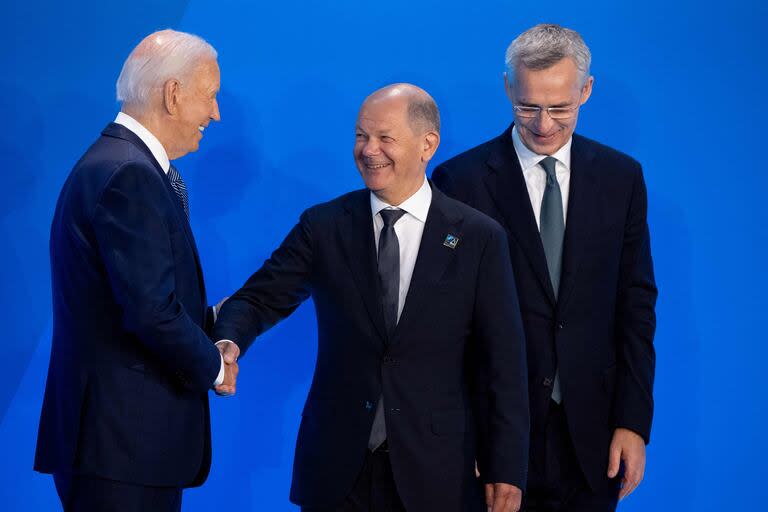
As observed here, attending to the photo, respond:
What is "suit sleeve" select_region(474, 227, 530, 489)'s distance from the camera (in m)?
2.66

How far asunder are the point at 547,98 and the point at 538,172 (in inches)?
8.4

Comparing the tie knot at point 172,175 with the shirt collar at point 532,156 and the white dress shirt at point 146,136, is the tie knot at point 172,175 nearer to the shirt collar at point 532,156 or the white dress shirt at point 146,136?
the white dress shirt at point 146,136

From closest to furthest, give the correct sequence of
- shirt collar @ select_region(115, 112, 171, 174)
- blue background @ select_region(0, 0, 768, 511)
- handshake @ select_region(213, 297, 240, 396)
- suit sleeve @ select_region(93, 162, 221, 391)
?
suit sleeve @ select_region(93, 162, 221, 391) < shirt collar @ select_region(115, 112, 171, 174) < handshake @ select_region(213, 297, 240, 396) < blue background @ select_region(0, 0, 768, 511)

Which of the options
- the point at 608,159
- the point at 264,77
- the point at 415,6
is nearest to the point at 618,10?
the point at 415,6

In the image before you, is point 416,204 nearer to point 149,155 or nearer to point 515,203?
point 515,203

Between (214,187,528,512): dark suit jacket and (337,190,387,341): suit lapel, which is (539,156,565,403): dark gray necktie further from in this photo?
(337,190,387,341): suit lapel

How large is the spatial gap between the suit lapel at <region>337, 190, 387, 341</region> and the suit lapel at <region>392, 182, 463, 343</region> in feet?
0.24

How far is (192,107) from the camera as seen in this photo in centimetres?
267

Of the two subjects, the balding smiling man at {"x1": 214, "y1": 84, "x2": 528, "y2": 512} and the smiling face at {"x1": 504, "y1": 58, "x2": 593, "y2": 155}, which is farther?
the smiling face at {"x1": 504, "y1": 58, "x2": 593, "y2": 155}

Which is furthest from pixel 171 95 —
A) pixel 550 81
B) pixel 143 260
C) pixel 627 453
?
pixel 627 453

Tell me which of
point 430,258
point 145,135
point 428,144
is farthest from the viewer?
point 428,144

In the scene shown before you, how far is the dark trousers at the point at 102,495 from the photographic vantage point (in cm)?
248

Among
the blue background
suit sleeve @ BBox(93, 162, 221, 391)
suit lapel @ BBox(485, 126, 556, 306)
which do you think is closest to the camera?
suit sleeve @ BBox(93, 162, 221, 391)

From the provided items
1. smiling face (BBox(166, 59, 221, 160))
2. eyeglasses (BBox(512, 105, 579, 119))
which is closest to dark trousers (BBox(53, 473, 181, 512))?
smiling face (BBox(166, 59, 221, 160))
